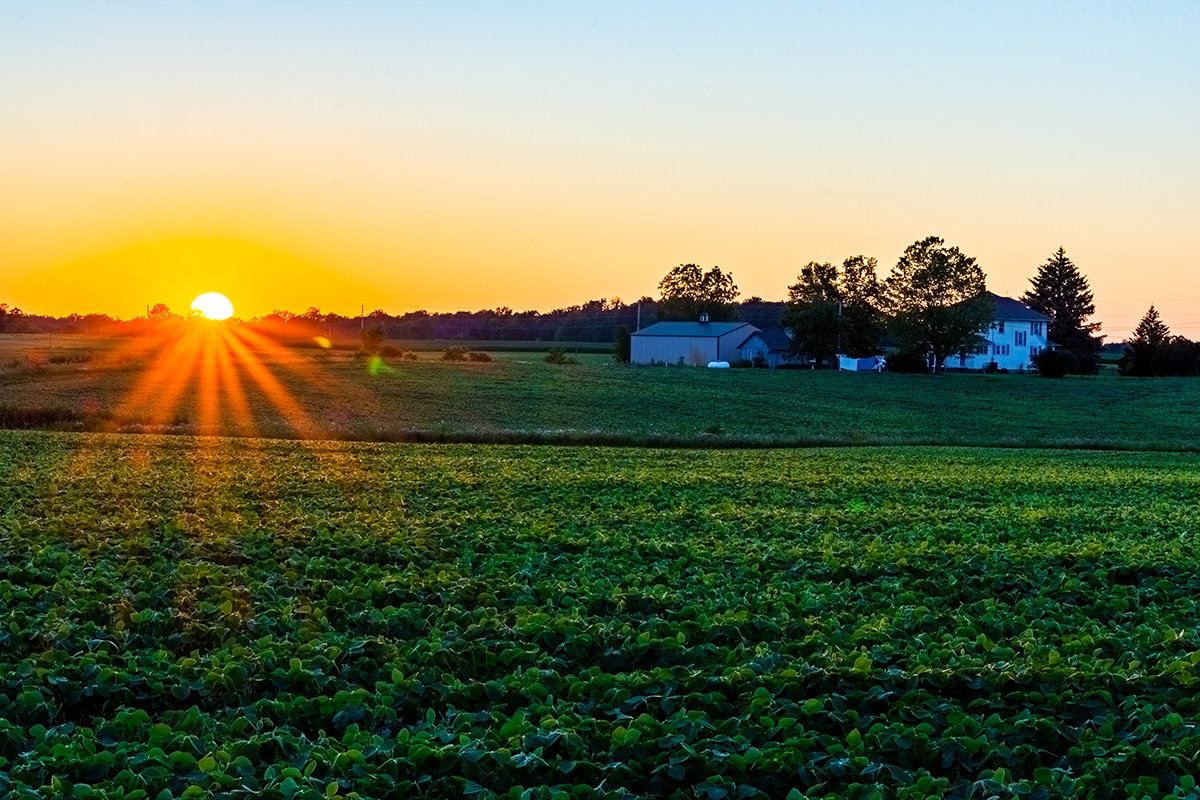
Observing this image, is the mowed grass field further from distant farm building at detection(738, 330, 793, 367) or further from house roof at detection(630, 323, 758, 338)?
distant farm building at detection(738, 330, 793, 367)

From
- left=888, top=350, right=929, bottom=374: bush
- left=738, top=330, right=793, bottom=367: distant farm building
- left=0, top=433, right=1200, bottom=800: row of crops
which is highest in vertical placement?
left=738, top=330, right=793, bottom=367: distant farm building

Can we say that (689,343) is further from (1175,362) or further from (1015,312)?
(1175,362)

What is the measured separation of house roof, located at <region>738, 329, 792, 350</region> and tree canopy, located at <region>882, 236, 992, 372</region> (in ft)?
49.7

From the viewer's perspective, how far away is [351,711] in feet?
25.5

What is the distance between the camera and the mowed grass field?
4247 centimetres

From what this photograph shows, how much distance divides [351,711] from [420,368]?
225 ft

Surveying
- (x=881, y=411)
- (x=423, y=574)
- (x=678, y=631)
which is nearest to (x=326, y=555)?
(x=423, y=574)

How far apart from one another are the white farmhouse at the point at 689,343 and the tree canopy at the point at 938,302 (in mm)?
16672

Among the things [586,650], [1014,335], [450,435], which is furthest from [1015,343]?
[586,650]

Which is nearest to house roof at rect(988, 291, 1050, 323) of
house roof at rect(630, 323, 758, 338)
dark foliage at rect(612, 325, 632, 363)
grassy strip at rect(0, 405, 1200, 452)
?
house roof at rect(630, 323, 758, 338)

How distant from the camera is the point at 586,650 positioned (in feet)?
30.8

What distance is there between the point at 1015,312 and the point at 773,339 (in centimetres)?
2316

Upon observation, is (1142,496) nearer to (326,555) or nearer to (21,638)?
(326,555)

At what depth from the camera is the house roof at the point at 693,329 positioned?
355 feet
